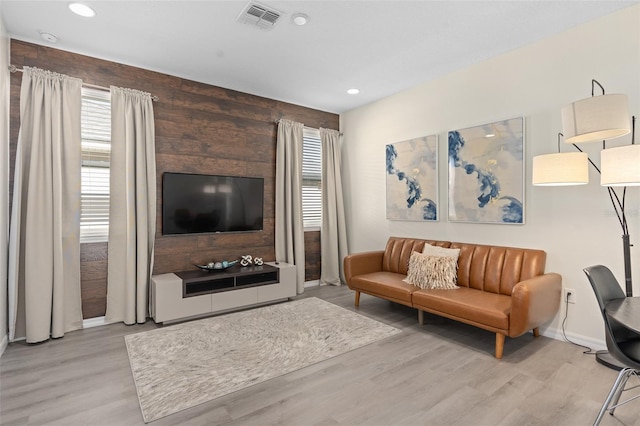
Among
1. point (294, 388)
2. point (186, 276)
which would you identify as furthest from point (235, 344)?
point (186, 276)

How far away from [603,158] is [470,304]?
149 centimetres

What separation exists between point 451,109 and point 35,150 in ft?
14.4

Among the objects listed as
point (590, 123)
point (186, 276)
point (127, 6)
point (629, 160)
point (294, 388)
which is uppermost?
point (127, 6)

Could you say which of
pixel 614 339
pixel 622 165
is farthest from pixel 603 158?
pixel 614 339

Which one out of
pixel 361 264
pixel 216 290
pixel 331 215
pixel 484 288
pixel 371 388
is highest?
pixel 331 215

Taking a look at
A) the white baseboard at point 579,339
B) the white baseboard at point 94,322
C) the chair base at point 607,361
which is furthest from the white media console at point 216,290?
the chair base at point 607,361

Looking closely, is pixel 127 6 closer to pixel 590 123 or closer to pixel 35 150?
pixel 35 150

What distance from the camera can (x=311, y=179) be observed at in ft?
17.3

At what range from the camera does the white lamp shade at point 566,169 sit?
262 centimetres

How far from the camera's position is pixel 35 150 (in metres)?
3.11

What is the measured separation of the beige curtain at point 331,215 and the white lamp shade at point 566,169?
3071mm

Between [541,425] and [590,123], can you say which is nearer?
[541,425]

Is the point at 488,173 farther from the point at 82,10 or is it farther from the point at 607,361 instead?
the point at 82,10

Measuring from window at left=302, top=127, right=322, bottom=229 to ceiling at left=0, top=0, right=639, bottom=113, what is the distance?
1.23 metres
